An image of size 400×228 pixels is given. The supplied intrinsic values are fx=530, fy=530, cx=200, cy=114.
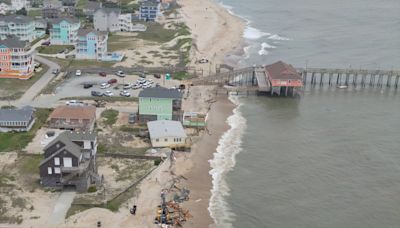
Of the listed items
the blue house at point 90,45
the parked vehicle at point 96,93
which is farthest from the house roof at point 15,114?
the blue house at point 90,45

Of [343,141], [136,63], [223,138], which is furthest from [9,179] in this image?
[136,63]

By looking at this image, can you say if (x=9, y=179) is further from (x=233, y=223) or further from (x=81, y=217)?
(x=233, y=223)

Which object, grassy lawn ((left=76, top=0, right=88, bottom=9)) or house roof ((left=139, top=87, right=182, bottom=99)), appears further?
grassy lawn ((left=76, top=0, right=88, bottom=9))

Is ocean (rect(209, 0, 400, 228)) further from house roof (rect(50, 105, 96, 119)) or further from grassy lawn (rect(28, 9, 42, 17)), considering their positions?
grassy lawn (rect(28, 9, 42, 17))

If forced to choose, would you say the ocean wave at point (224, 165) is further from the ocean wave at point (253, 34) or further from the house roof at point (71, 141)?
the ocean wave at point (253, 34)

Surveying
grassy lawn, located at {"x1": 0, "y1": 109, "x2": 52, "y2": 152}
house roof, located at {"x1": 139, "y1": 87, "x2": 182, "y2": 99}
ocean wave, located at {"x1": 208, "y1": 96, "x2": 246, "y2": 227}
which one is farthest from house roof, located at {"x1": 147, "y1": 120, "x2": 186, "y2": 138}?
grassy lawn, located at {"x1": 0, "y1": 109, "x2": 52, "y2": 152}

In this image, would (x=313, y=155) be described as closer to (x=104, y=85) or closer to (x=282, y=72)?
(x=282, y=72)
